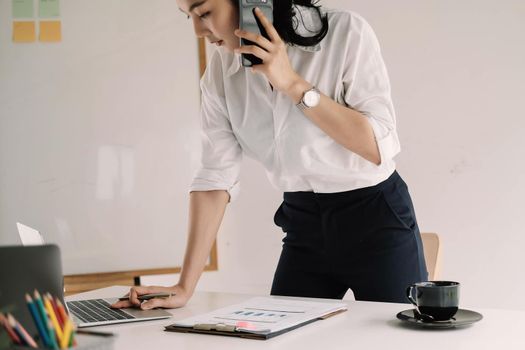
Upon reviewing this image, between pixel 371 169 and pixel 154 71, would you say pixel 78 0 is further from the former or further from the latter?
pixel 371 169

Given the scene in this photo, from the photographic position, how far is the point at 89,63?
8.80 ft

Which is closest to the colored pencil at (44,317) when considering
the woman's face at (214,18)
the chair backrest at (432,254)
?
the woman's face at (214,18)

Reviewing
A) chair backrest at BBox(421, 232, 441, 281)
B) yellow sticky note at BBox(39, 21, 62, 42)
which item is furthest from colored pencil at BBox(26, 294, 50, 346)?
yellow sticky note at BBox(39, 21, 62, 42)

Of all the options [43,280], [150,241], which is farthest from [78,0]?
[43,280]

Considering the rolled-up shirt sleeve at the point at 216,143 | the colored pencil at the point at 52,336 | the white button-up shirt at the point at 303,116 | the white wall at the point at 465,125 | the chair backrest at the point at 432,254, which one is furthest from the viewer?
the white wall at the point at 465,125

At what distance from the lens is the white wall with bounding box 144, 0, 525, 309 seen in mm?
2566

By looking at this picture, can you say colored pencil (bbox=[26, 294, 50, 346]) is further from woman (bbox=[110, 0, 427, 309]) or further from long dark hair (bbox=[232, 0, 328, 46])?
long dark hair (bbox=[232, 0, 328, 46])

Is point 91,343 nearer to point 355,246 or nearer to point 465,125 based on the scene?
point 355,246

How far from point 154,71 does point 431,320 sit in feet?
5.92

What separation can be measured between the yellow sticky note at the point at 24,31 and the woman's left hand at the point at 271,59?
1.45 meters

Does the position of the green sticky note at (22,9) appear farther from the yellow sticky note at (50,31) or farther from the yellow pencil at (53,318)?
the yellow pencil at (53,318)

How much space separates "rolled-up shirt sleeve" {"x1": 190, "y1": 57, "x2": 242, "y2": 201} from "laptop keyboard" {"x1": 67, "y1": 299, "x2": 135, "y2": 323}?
38cm

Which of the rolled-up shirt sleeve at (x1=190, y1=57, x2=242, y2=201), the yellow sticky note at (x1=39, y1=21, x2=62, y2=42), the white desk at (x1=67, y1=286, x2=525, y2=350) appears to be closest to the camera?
the white desk at (x1=67, y1=286, x2=525, y2=350)

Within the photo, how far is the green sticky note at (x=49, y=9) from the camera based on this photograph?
2674 millimetres
